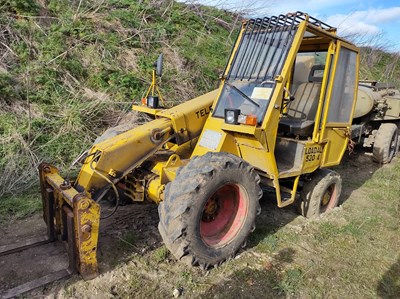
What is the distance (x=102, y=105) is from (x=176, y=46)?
334 cm

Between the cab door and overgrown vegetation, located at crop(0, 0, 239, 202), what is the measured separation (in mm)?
4075

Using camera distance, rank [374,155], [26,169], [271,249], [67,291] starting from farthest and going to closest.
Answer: [374,155]
[26,169]
[271,249]
[67,291]

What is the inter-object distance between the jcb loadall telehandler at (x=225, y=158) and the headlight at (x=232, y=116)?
0.04ft

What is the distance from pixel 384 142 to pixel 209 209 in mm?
5851

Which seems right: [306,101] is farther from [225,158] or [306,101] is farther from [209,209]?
[209,209]

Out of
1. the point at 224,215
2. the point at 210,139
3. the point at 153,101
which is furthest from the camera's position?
the point at 153,101

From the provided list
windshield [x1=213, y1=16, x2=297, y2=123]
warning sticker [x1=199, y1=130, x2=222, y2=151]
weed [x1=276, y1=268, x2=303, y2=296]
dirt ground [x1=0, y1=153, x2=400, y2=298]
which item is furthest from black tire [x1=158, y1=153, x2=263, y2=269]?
windshield [x1=213, y1=16, x2=297, y2=123]

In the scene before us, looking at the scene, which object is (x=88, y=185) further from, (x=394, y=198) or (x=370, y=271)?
(x=394, y=198)

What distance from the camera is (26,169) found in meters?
5.38

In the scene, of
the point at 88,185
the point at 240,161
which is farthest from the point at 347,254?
the point at 88,185

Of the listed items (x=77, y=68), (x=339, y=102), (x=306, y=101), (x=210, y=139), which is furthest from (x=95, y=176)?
(x=77, y=68)

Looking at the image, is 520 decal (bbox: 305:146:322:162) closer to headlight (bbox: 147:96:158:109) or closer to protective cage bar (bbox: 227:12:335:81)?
protective cage bar (bbox: 227:12:335:81)

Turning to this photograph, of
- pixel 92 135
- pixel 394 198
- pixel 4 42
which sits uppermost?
pixel 4 42

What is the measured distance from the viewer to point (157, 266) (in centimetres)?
349
